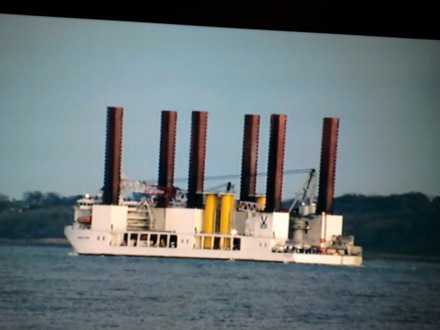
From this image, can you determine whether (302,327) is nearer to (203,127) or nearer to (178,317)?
(178,317)

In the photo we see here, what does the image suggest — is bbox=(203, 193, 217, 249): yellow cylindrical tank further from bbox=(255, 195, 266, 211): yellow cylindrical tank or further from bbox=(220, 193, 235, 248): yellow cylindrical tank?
bbox=(255, 195, 266, 211): yellow cylindrical tank

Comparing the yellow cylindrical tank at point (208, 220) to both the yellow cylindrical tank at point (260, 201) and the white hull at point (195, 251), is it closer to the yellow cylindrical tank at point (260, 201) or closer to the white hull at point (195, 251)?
the white hull at point (195, 251)

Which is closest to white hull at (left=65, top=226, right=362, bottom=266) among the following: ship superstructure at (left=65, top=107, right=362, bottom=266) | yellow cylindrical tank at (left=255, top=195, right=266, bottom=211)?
ship superstructure at (left=65, top=107, right=362, bottom=266)

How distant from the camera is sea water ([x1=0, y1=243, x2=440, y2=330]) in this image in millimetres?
3516

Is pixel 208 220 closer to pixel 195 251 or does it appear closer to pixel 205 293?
pixel 195 251

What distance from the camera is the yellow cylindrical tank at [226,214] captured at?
3672 mm

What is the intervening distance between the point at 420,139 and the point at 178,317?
127cm

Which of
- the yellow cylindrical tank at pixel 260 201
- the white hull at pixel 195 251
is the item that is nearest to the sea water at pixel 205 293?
the white hull at pixel 195 251

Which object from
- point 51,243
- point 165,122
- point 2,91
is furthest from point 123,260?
point 2,91

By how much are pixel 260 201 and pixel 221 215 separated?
18cm

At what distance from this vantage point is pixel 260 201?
12.1ft

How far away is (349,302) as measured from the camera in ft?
11.9

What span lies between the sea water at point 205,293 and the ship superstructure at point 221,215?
0.06 m

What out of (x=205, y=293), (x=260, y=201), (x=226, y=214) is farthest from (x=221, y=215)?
(x=205, y=293)
